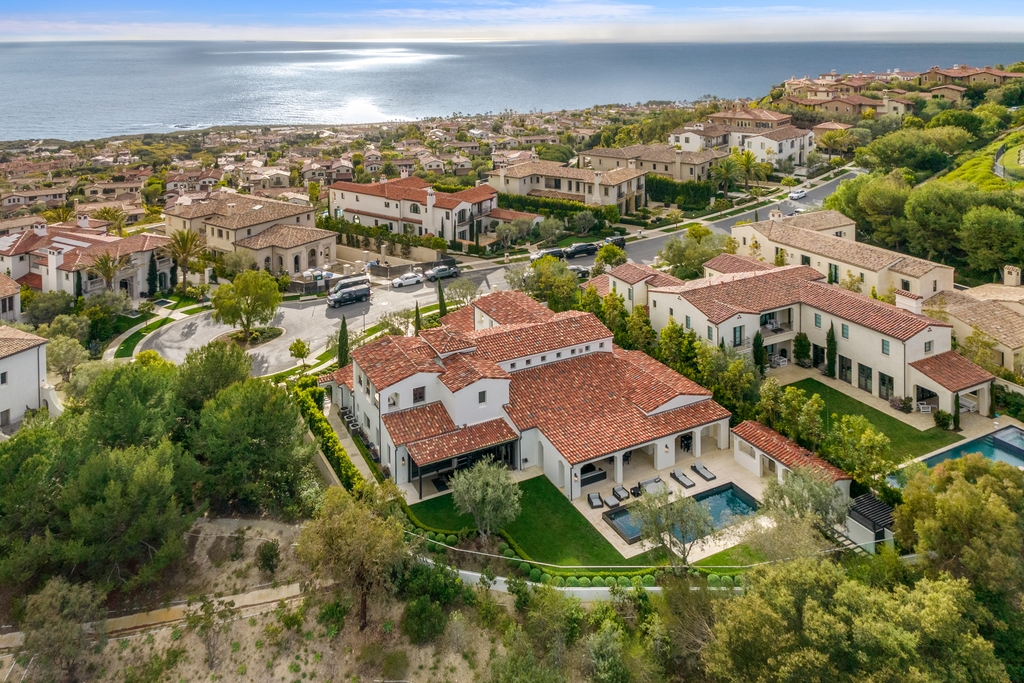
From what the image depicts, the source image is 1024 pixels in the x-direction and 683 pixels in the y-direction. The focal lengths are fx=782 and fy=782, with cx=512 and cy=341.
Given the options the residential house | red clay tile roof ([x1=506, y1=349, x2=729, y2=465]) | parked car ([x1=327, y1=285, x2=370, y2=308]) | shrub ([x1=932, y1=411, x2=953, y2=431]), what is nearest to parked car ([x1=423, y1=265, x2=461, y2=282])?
parked car ([x1=327, y1=285, x2=370, y2=308])

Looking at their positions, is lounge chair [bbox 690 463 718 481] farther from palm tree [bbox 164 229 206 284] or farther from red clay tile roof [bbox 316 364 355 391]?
palm tree [bbox 164 229 206 284]

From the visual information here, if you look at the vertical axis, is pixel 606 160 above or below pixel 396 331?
Result: above

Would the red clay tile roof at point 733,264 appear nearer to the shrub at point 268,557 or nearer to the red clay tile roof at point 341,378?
the red clay tile roof at point 341,378

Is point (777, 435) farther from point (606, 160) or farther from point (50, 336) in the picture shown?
point (606, 160)

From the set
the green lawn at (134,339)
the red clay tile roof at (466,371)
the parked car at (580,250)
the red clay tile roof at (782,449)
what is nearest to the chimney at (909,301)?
the red clay tile roof at (782,449)

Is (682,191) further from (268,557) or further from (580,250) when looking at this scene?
(268,557)

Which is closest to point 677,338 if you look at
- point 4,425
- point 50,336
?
point 4,425

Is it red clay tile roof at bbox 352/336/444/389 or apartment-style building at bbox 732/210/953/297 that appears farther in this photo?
apartment-style building at bbox 732/210/953/297
